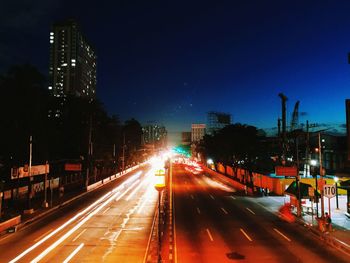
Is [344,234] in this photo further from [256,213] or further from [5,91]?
[5,91]

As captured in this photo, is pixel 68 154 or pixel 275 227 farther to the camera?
pixel 68 154

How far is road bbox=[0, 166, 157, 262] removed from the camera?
1948 cm

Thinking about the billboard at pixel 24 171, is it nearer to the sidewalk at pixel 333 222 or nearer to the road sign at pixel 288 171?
the road sign at pixel 288 171

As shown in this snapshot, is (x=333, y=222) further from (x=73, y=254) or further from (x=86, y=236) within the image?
(x=73, y=254)

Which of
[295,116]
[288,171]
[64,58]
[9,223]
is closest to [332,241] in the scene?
[288,171]

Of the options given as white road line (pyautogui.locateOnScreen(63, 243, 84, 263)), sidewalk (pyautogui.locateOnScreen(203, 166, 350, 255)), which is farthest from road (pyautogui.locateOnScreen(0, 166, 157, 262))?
sidewalk (pyautogui.locateOnScreen(203, 166, 350, 255))

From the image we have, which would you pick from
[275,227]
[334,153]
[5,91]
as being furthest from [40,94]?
[334,153]

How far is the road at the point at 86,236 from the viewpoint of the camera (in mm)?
19484

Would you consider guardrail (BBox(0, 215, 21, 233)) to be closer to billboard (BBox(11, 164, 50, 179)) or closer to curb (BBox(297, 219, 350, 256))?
billboard (BBox(11, 164, 50, 179))

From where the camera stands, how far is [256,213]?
34.9 meters

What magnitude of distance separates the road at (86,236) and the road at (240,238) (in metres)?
2.80

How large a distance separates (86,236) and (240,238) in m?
10.4

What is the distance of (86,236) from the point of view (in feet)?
79.6

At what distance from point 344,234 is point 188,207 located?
56.3 ft
